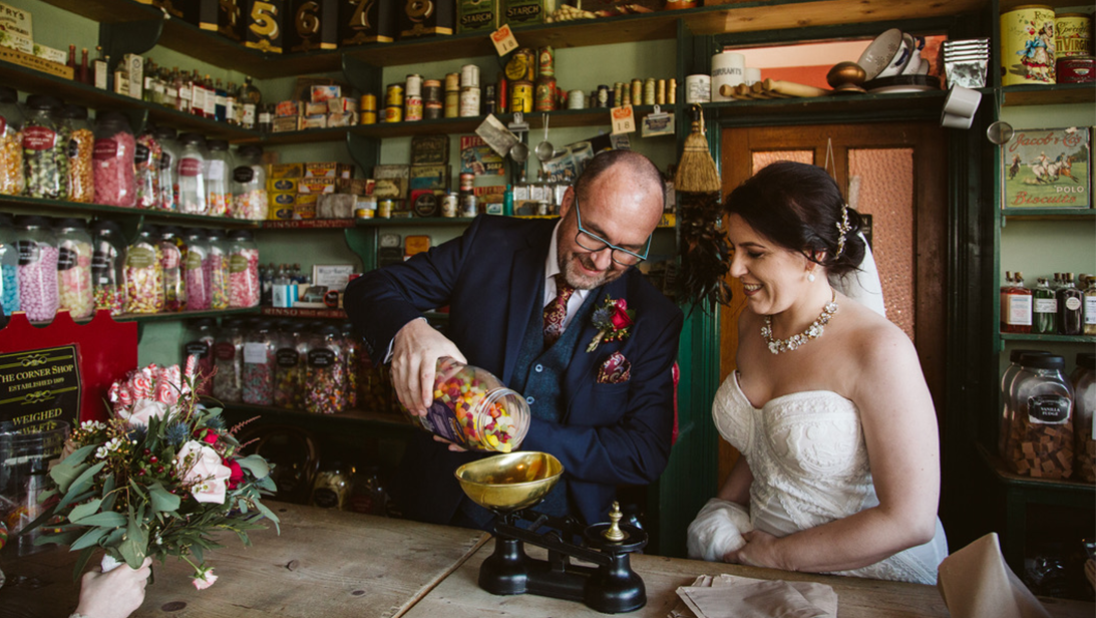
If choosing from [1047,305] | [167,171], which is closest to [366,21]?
[167,171]

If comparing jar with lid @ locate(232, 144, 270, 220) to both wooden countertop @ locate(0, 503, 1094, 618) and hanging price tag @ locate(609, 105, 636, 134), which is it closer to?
hanging price tag @ locate(609, 105, 636, 134)

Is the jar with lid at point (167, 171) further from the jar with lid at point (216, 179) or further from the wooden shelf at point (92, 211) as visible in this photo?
the jar with lid at point (216, 179)

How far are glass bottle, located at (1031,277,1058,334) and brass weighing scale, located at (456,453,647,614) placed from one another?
2.23 meters

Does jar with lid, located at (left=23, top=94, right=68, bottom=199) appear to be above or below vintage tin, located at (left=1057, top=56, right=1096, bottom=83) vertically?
below

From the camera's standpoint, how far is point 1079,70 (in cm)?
255

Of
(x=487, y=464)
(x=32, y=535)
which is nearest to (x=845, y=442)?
(x=487, y=464)

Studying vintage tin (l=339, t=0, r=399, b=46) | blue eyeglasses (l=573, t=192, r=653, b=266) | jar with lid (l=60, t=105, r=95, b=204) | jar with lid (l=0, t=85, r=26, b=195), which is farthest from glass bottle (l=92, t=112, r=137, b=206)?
blue eyeglasses (l=573, t=192, r=653, b=266)

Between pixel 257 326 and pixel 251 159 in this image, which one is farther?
pixel 251 159

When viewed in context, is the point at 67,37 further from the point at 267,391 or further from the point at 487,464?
the point at 487,464

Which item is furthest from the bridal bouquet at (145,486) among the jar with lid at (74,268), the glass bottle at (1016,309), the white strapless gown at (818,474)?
the glass bottle at (1016,309)

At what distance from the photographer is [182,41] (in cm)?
338

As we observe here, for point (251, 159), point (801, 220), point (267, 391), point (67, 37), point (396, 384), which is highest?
point (67, 37)

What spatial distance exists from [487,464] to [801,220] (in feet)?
2.99

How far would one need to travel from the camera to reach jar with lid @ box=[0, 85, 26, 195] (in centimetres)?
248
